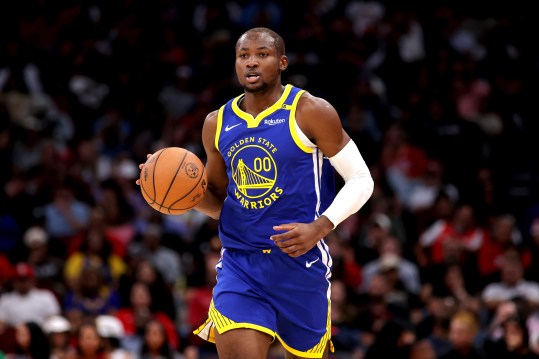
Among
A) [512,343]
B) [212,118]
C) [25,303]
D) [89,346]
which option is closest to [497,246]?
[512,343]

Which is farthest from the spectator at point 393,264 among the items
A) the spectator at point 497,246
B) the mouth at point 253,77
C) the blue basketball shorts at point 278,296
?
the mouth at point 253,77

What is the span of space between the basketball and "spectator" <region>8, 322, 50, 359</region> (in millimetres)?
4514

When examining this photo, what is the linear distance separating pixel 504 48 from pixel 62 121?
7.00 m

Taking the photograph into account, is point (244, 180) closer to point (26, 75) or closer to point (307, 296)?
point (307, 296)

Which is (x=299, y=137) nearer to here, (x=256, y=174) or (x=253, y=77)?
(x=256, y=174)

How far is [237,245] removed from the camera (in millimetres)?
5789

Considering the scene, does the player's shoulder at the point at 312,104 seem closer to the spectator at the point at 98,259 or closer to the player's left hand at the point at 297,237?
the player's left hand at the point at 297,237

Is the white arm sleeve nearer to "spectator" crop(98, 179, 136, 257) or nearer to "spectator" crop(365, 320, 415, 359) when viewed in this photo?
"spectator" crop(365, 320, 415, 359)

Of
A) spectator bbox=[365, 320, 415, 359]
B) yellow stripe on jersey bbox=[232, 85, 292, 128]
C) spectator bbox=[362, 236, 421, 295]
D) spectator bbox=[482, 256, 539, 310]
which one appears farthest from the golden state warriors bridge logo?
spectator bbox=[362, 236, 421, 295]

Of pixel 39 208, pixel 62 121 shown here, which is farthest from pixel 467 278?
pixel 62 121

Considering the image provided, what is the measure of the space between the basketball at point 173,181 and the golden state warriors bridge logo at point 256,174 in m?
0.24

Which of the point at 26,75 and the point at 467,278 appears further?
the point at 26,75

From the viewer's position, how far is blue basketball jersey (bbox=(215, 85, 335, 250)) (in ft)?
Answer: 18.5

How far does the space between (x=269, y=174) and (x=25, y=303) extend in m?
6.30
